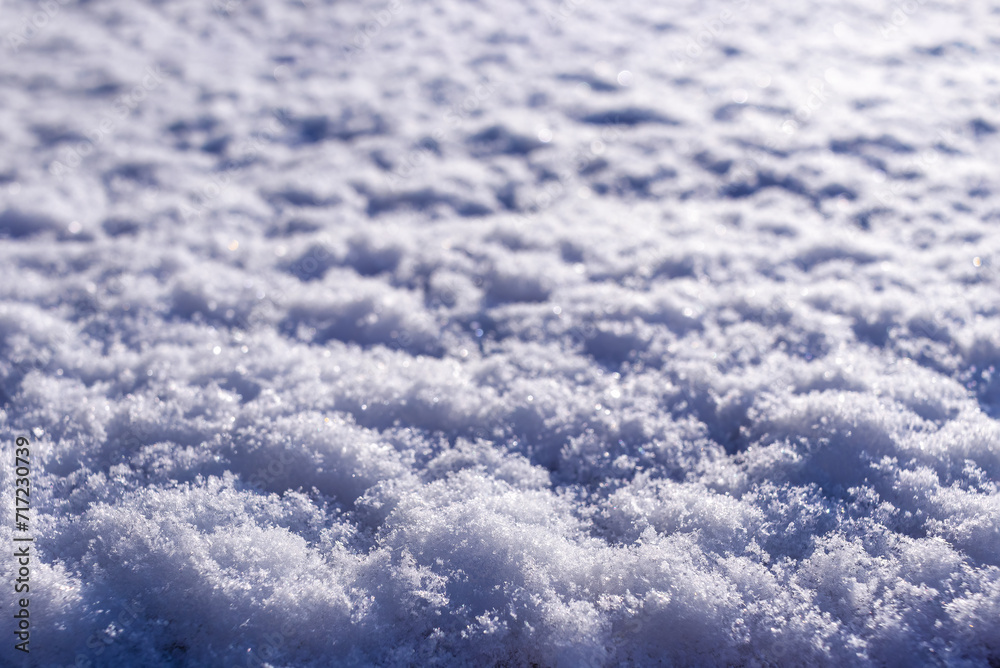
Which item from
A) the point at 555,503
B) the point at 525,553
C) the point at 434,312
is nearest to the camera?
the point at 525,553

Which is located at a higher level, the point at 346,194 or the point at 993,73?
the point at 993,73

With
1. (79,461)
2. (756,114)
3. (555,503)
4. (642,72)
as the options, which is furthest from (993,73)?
(79,461)

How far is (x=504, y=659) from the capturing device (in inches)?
52.9

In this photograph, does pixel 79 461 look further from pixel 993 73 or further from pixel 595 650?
pixel 993 73

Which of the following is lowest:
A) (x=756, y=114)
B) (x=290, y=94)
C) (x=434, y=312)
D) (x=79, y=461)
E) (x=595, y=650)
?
(x=79, y=461)

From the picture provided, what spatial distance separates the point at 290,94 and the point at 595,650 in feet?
12.7

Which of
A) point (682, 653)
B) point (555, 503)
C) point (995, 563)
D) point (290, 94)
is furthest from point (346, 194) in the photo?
A: point (995, 563)

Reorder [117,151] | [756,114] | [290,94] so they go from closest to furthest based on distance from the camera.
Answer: [117,151] → [756,114] → [290,94]

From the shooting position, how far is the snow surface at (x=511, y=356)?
1.39 meters

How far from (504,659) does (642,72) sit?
12.9 feet

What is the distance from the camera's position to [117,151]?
346 cm

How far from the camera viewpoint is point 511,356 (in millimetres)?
2164

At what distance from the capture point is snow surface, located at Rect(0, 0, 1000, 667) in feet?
4.57

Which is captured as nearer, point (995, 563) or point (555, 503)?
point (995, 563)
